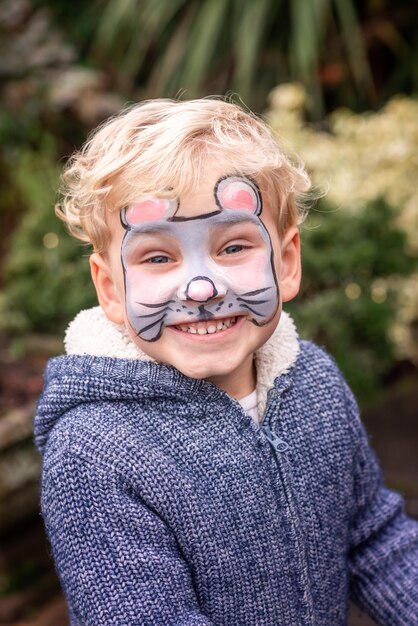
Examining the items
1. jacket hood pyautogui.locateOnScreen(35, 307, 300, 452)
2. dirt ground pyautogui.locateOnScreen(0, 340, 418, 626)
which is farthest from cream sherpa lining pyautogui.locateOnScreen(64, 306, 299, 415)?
dirt ground pyautogui.locateOnScreen(0, 340, 418, 626)

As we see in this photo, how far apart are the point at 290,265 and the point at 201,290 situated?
0.31 meters

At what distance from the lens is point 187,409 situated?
1646 millimetres

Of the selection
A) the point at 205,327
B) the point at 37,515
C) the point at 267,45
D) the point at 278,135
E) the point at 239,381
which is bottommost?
the point at 37,515

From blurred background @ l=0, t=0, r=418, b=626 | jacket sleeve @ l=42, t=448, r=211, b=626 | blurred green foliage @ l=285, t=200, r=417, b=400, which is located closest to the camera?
jacket sleeve @ l=42, t=448, r=211, b=626

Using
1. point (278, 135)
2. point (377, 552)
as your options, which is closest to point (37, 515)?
point (377, 552)

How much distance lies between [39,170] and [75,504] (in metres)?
4.49

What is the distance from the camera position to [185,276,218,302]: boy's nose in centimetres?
153

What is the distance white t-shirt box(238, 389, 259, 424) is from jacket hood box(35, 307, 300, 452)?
0.01 m

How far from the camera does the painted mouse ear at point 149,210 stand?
1555 millimetres

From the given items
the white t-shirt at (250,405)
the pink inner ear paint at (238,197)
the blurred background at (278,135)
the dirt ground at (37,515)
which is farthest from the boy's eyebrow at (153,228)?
the dirt ground at (37,515)

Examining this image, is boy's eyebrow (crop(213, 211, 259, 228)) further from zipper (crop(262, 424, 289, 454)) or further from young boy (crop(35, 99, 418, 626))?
zipper (crop(262, 424, 289, 454))

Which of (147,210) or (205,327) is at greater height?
(147,210)

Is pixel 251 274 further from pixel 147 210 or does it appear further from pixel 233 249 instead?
pixel 147 210

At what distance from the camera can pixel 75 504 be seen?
1530mm
